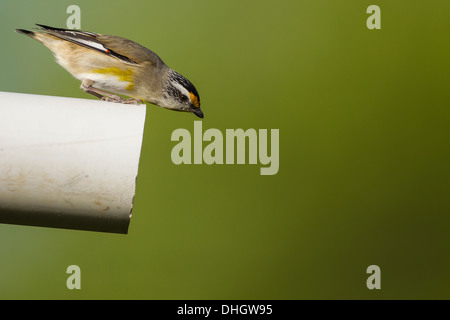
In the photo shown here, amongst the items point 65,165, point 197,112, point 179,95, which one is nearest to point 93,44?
point 179,95

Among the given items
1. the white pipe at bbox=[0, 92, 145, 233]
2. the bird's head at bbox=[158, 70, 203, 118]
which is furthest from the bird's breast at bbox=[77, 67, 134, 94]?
the white pipe at bbox=[0, 92, 145, 233]

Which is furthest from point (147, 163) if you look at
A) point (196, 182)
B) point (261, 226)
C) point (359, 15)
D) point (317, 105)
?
point (359, 15)

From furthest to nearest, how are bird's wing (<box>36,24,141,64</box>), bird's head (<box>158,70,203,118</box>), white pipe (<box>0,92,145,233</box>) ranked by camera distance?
bird's head (<box>158,70,203,118</box>) → bird's wing (<box>36,24,141,64</box>) → white pipe (<box>0,92,145,233</box>)

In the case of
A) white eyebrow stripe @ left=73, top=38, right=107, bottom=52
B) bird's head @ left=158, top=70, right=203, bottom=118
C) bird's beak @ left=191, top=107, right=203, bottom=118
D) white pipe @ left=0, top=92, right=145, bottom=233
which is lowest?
white pipe @ left=0, top=92, right=145, bottom=233

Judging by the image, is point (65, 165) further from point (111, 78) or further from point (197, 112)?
point (197, 112)

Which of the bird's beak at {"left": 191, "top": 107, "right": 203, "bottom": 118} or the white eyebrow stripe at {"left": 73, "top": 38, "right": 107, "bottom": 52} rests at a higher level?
the white eyebrow stripe at {"left": 73, "top": 38, "right": 107, "bottom": 52}

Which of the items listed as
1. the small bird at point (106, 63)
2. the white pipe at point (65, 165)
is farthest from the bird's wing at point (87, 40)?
the white pipe at point (65, 165)

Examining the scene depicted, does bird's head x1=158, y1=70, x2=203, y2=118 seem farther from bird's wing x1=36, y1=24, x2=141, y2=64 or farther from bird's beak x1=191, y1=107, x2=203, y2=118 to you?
bird's wing x1=36, y1=24, x2=141, y2=64

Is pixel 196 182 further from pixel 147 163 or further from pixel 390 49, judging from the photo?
pixel 390 49
